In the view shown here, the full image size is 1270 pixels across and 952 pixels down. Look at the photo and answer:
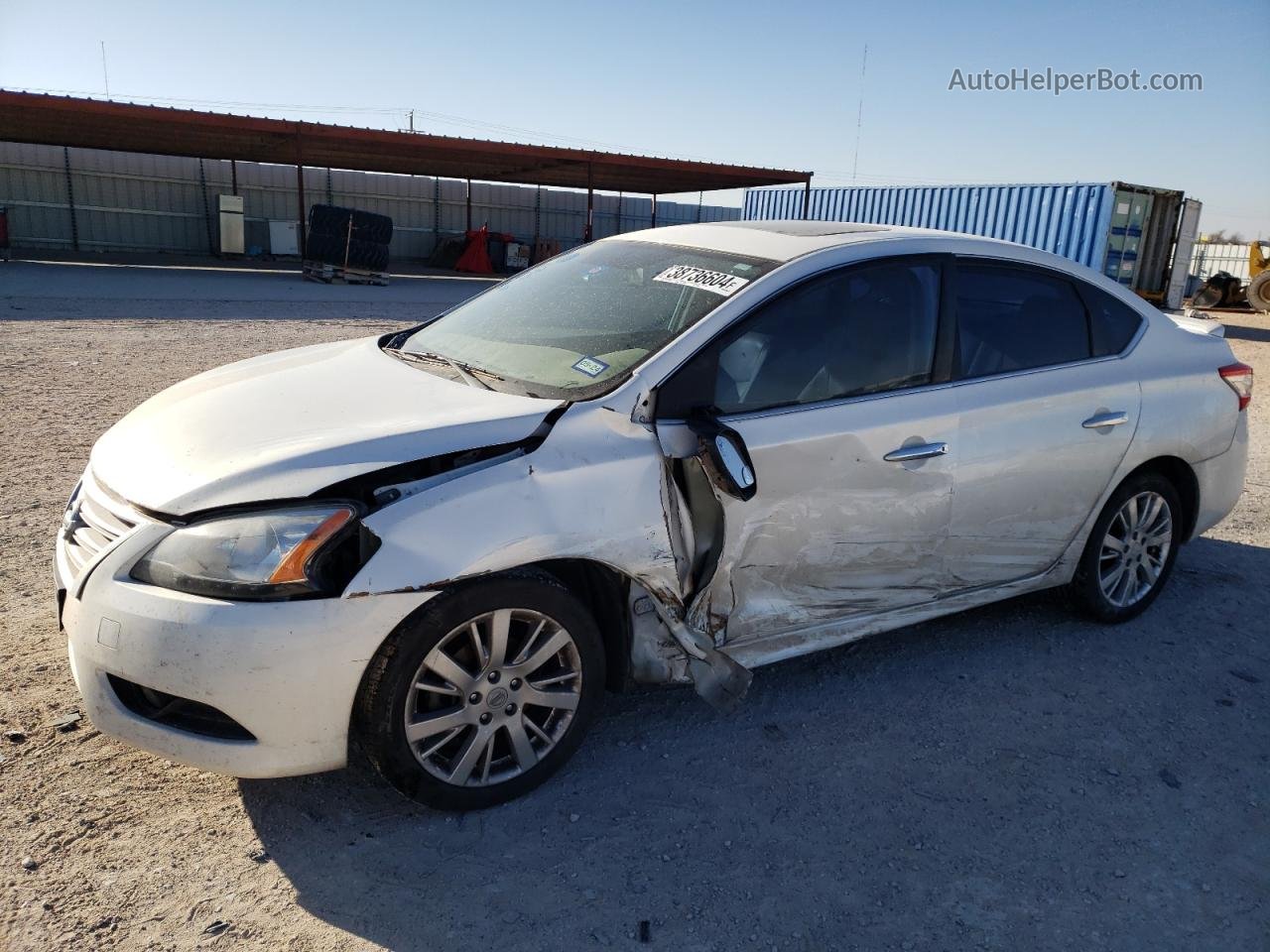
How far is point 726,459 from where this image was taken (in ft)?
9.36

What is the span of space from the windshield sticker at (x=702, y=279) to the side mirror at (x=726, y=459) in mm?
579

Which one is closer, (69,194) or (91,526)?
(91,526)

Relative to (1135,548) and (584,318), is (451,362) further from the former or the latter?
(1135,548)

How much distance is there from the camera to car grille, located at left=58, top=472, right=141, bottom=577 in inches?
101

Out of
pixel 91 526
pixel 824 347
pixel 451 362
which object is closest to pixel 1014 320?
pixel 824 347

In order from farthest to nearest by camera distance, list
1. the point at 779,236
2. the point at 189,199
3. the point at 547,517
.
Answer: the point at 189,199
the point at 779,236
the point at 547,517

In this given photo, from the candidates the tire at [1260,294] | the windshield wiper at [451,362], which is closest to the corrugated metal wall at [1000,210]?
the tire at [1260,294]

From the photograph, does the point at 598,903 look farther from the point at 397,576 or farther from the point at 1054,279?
the point at 1054,279

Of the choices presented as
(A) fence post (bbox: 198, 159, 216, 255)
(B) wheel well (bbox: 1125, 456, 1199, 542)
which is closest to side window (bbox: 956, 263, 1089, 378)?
(B) wheel well (bbox: 1125, 456, 1199, 542)

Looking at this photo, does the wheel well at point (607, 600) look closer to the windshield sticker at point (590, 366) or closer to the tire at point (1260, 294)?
the windshield sticker at point (590, 366)

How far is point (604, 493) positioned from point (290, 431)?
931 mm

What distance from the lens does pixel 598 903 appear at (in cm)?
243

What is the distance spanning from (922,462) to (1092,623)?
1584 millimetres

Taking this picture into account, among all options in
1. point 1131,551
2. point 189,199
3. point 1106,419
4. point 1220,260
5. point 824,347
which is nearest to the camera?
point 824,347
